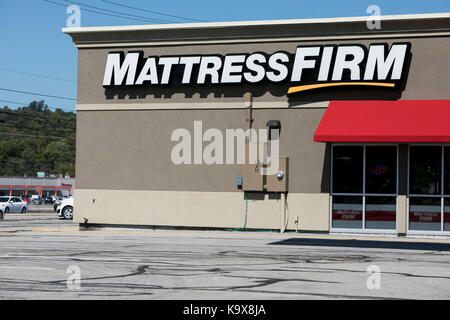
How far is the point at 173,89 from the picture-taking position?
2436 centimetres

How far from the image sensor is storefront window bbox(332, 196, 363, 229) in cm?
2230

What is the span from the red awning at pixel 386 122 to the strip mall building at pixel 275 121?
0.05 metres

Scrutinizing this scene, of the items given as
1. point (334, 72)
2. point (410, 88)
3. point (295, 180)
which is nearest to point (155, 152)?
point (295, 180)

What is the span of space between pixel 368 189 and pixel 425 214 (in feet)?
6.65

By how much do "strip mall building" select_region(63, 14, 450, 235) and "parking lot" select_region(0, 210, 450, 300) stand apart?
3414 mm

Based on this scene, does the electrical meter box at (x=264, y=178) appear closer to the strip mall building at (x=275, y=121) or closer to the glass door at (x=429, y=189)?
the strip mall building at (x=275, y=121)

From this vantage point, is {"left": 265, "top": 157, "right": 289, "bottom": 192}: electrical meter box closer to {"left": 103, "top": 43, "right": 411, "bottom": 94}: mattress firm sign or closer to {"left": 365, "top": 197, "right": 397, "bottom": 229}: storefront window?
{"left": 103, "top": 43, "right": 411, "bottom": 94}: mattress firm sign

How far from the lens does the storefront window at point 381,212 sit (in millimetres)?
22109
